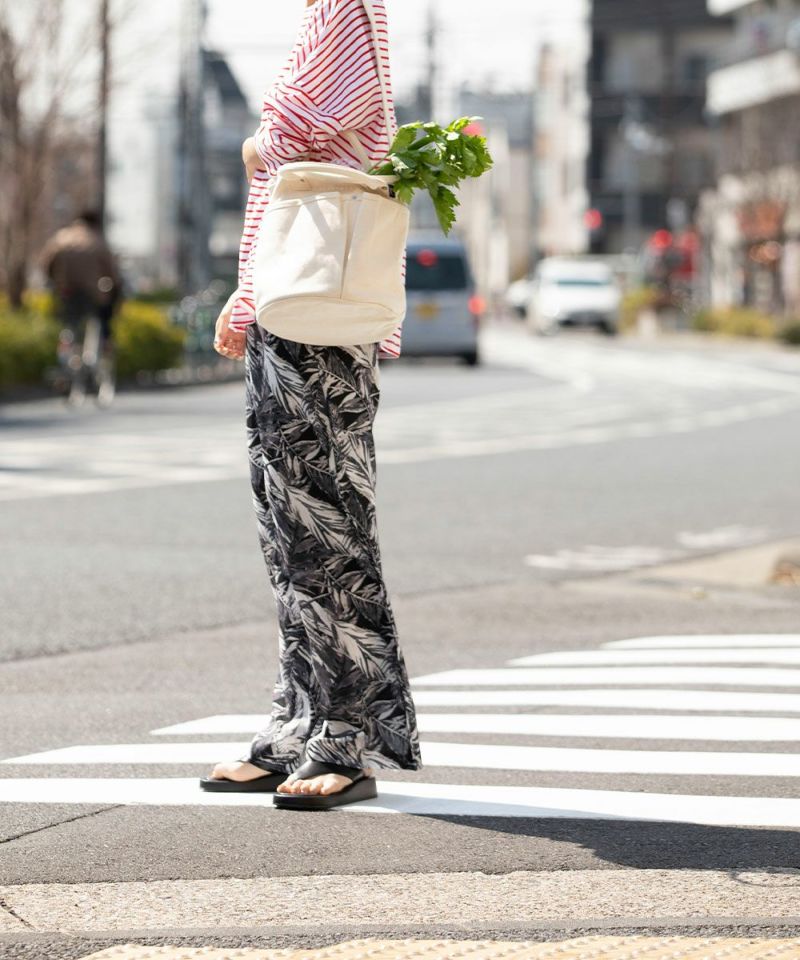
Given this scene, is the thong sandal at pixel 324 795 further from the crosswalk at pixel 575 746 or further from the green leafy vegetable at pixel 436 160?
the green leafy vegetable at pixel 436 160

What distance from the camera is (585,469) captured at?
624 inches

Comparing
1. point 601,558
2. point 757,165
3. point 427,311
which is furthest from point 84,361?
point 757,165

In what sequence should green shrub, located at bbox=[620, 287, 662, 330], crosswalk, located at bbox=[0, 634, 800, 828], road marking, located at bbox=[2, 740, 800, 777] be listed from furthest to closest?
green shrub, located at bbox=[620, 287, 662, 330]
road marking, located at bbox=[2, 740, 800, 777]
crosswalk, located at bbox=[0, 634, 800, 828]

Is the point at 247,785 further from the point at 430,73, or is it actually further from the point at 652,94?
the point at 652,94

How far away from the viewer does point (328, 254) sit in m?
4.53

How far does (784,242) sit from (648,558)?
171ft

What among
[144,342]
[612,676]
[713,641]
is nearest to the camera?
[612,676]

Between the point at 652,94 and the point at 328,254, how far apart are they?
313 ft

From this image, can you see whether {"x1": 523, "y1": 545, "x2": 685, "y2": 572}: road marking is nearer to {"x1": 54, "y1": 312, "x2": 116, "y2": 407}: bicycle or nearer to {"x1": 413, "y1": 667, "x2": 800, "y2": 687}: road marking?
{"x1": 413, "y1": 667, "x2": 800, "y2": 687}: road marking

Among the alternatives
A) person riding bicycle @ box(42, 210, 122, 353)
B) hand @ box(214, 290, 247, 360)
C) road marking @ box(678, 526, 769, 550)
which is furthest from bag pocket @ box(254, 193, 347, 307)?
person riding bicycle @ box(42, 210, 122, 353)

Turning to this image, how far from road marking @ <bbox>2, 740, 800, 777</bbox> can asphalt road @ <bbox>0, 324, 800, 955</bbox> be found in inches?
0.5

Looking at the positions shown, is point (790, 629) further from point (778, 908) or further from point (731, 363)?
point (731, 363)

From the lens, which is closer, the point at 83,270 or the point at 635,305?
the point at 83,270

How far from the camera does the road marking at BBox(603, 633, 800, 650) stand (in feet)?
25.2
